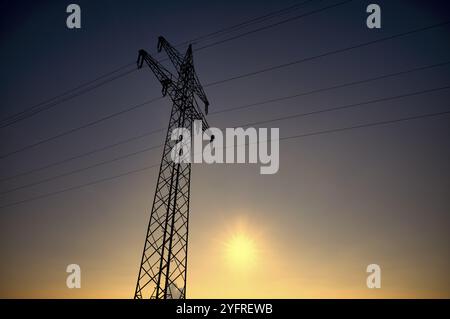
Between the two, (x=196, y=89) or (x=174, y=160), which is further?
(x=196, y=89)
